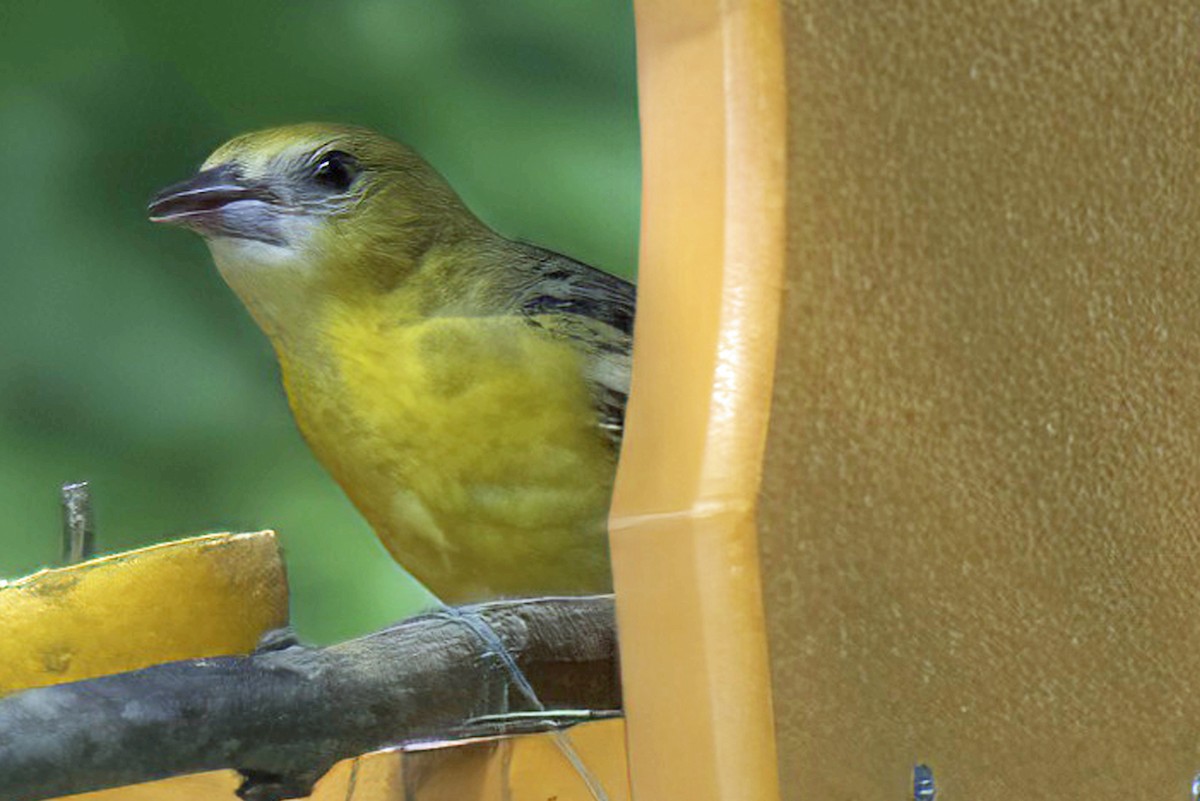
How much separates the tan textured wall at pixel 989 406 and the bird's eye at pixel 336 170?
2.69ft

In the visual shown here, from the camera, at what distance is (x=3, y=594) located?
3.40ft

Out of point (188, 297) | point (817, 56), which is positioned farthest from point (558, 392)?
point (188, 297)

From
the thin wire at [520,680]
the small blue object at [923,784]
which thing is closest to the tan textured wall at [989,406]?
the small blue object at [923,784]

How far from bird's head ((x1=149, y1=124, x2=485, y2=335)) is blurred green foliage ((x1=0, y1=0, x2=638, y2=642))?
2.63 feet

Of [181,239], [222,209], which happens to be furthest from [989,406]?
[181,239]

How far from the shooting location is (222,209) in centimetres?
155

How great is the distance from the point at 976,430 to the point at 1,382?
1.84 m

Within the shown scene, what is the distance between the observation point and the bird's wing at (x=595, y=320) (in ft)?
4.68

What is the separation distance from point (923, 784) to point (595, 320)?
0.68 m

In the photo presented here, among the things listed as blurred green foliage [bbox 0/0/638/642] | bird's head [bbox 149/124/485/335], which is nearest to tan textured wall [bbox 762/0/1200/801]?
bird's head [bbox 149/124/485/335]

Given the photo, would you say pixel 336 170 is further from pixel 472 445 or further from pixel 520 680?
pixel 520 680

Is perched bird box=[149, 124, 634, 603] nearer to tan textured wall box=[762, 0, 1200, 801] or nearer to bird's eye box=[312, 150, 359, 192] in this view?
bird's eye box=[312, 150, 359, 192]

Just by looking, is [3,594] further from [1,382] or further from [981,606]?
[1,382]

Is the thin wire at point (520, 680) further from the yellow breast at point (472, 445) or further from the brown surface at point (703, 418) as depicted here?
the yellow breast at point (472, 445)
